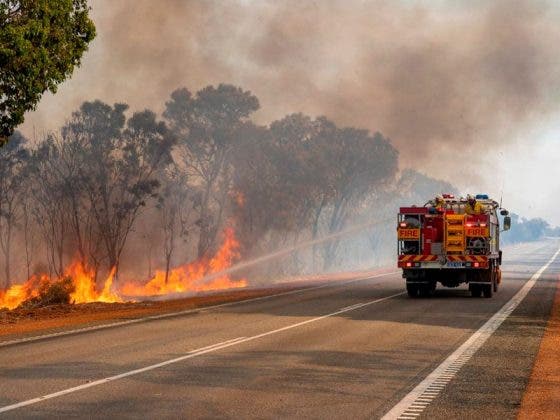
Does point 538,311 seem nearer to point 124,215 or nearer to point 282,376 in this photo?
point 282,376

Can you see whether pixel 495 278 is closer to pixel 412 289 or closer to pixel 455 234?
pixel 455 234

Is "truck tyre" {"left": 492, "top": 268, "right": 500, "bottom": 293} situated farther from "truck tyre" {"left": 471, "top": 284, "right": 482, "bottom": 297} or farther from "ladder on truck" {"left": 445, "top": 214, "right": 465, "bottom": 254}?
"ladder on truck" {"left": 445, "top": 214, "right": 465, "bottom": 254}

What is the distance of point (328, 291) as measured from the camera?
2992 centimetres

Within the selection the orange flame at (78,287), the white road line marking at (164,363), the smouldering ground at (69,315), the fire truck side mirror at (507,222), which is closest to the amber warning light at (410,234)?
the fire truck side mirror at (507,222)

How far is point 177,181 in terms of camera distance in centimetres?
6225

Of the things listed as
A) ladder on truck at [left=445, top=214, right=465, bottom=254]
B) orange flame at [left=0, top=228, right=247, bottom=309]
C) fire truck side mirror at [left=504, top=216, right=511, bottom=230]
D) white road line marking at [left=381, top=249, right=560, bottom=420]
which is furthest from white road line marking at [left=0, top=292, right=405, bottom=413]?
orange flame at [left=0, top=228, right=247, bottom=309]

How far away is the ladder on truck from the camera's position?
984 inches

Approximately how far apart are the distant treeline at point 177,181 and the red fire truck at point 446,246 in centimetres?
3265

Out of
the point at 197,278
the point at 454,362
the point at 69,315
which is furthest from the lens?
the point at 197,278

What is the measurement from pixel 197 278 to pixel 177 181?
7.69 m

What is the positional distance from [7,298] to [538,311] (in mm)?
38325

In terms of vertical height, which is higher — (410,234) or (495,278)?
Answer: (410,234)

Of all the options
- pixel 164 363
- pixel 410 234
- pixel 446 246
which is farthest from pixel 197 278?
pixel 164 363

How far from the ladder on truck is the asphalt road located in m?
5.71
